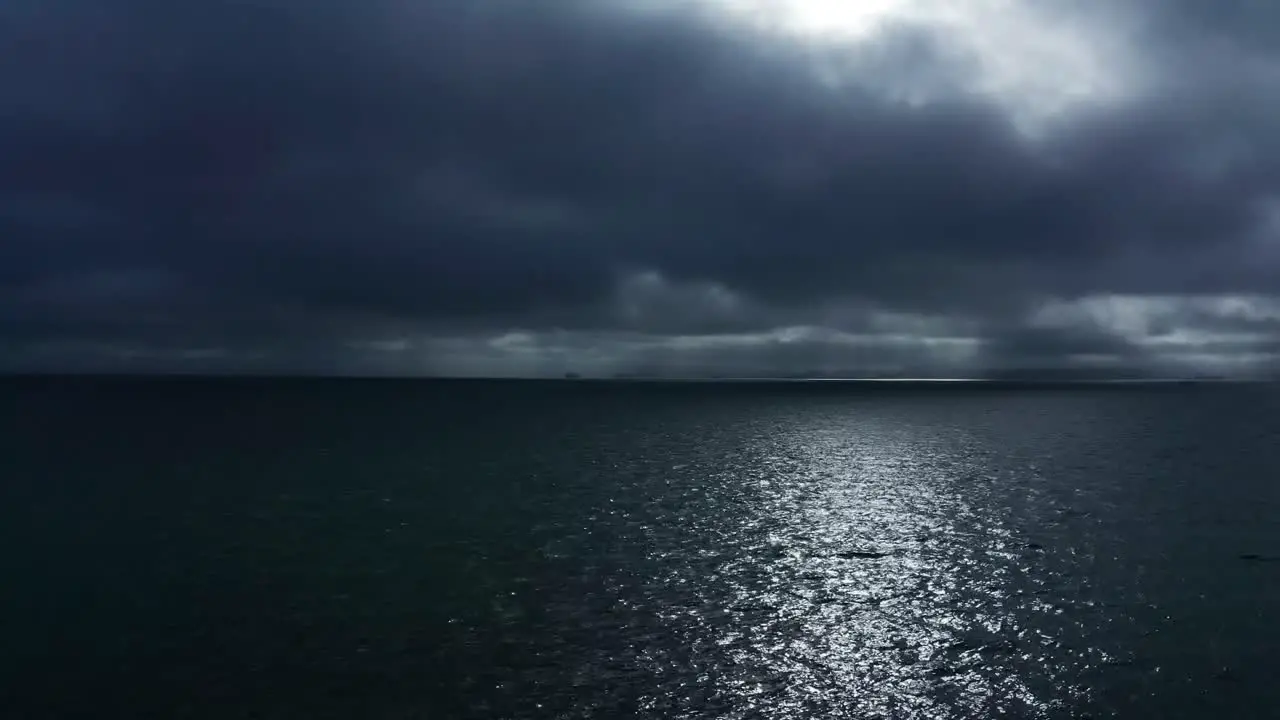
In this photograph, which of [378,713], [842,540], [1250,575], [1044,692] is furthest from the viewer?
[842,540]

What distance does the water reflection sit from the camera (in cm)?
2905

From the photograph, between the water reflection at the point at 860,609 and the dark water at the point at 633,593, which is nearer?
the water reflection at the point at 860,609

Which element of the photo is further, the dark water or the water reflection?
the dark water

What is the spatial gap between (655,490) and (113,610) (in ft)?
162

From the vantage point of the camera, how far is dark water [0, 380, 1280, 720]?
95.7ft

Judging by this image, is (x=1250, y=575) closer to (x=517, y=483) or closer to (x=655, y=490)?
(x=655, y=490)

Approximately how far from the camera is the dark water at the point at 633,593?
1148 inches

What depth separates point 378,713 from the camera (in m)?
27.2

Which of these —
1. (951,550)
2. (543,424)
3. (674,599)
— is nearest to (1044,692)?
(674,599)

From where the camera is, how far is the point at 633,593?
41.3 metres

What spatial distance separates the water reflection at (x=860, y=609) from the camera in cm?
2905

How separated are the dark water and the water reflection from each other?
0.61 ft

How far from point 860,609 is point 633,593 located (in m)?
11.6

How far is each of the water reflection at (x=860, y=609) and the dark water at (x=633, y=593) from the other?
7.4 inches
